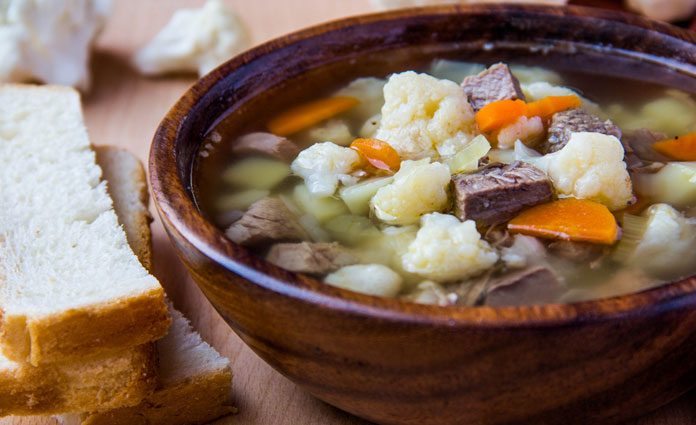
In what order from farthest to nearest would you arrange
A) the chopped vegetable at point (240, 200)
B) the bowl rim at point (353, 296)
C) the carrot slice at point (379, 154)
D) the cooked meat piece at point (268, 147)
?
the cooked meat piece at point (268, 147) < the carrot slice at point (379, 154) < the chopped vegetable at point (240, 200) < the bowl rim at point (353, 296)

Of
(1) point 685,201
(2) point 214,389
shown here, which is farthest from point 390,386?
(1) point 685,201

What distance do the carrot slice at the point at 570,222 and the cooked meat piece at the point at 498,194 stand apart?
31 millimetres

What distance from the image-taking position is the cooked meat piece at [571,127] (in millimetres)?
2637

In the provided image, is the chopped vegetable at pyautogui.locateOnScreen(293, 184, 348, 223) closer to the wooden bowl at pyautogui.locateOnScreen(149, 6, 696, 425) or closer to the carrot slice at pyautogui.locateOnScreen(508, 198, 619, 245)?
the wooden bowl at pyautogui.locateOnScreen(149, 6, 696, 425)

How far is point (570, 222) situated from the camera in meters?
2.30

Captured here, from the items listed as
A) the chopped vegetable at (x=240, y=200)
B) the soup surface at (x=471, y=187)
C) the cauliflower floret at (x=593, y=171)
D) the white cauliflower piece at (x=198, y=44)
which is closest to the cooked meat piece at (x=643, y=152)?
the soup surface at (x=471, y=187)

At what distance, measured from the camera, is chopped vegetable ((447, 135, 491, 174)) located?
2.53 metres

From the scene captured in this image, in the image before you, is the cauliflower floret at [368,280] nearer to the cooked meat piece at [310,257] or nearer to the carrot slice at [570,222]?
the cooked meat piece at [310,257]

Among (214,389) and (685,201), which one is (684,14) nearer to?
(685,201)

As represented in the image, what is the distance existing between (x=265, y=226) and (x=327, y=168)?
0.37m

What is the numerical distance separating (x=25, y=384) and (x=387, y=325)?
1.06 metres

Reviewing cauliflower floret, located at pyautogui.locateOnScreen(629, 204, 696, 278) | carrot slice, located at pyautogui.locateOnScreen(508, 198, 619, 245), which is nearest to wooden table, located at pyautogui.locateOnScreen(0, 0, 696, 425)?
cauliflower floret, located at pyautogui.locateOnScreen(629, 204, 696, 278)

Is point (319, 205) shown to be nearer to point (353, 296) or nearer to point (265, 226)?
point (265, 226)

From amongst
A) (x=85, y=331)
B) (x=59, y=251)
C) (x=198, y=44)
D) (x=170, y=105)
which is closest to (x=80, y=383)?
(x=85, y=331)
